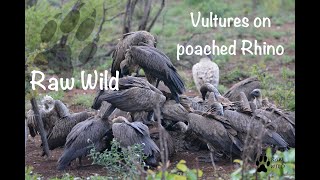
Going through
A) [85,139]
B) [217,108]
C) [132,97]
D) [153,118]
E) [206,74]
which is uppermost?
[206,74]

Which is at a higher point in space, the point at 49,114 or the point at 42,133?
the point at 49,114

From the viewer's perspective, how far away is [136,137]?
7031mm

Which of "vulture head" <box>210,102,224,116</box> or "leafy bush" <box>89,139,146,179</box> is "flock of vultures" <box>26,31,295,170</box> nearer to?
"vulture head" <box>210,102,224,116</box>

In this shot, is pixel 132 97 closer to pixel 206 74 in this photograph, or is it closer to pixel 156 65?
pixel 156 65

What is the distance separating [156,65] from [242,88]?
129cm

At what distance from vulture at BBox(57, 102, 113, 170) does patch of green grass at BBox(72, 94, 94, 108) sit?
93.4 inches

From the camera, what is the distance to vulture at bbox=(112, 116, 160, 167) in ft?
22.9

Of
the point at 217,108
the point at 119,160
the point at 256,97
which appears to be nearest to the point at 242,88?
the point at 256,97

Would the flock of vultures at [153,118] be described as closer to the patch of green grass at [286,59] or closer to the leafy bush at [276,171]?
the leafy bush at [276,171]

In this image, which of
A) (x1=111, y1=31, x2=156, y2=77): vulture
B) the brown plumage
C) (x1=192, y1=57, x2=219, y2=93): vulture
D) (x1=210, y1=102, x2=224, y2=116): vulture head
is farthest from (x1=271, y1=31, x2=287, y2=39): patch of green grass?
the brown plumage

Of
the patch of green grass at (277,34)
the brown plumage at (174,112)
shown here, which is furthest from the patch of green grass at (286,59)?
the brown plumage at (174,112)

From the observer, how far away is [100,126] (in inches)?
288

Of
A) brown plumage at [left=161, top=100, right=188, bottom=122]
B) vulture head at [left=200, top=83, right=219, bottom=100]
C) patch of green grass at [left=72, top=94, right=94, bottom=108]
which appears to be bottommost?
brown plumage at [left=161, top=100, right=188, bottom=122]
